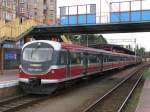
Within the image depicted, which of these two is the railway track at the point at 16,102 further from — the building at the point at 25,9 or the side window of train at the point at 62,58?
the building at the point at 25,9

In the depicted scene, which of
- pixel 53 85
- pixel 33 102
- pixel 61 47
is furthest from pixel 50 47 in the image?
pixel 33 102

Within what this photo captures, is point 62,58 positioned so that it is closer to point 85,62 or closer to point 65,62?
point 65,62

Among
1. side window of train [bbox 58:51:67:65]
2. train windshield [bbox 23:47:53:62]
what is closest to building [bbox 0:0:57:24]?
side window of train [bbox 58:51:67:65]

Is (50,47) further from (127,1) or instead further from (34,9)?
(34,9)

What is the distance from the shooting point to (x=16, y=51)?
44.0 m

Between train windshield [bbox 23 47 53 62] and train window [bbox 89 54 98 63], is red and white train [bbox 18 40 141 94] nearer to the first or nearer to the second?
train windshield [bbox 23 47 53 62]

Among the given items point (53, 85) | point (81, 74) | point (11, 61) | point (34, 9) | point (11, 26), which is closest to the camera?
point (53, 85)

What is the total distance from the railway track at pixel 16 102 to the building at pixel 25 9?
3383 centimetres

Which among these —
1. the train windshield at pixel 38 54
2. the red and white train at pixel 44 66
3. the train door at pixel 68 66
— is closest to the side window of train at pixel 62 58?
the red and white train at pixel 44 66

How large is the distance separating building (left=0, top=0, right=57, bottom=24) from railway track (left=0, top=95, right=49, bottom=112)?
1332 inches

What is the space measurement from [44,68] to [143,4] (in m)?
16.5

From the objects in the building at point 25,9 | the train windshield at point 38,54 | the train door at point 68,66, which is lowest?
the train door at point 68,66

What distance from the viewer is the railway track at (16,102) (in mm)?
14094

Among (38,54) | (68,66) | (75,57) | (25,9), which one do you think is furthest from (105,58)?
(25,9)
